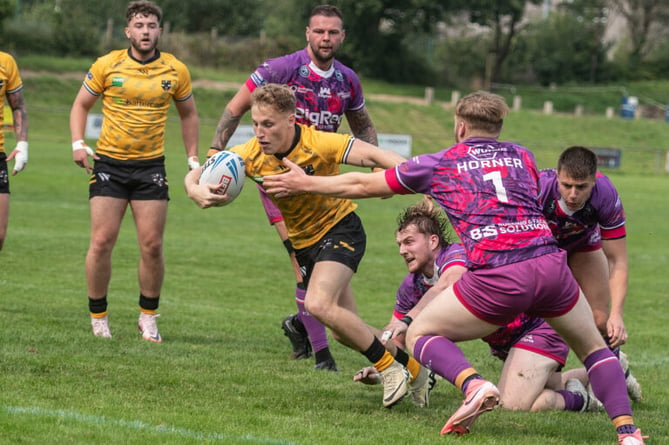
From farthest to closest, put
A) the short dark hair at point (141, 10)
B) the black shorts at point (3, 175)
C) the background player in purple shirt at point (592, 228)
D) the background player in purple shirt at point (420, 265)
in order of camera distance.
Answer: the black shorts at point (3, 175)
the short dark hair at point (141, 10)
the background player in purple shirt at point (420, 265)
the background player in purple shirt at point (592, 228)

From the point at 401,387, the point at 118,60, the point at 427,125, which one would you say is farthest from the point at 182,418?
the point at 427,125

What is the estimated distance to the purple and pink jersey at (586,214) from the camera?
609 centimetres

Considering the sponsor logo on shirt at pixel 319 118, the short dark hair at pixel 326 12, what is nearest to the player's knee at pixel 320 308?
the sponsor logo on shirt at pixel 319 118

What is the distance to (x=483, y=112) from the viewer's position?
527 centimetres

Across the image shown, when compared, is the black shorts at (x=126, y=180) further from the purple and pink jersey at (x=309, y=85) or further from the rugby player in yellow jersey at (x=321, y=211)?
the rugby player in yellow jersey at (x=321, y=211)

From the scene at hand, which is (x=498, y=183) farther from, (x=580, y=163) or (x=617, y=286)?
(x=617, y=286)

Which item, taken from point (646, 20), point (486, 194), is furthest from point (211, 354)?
point (646, 20)

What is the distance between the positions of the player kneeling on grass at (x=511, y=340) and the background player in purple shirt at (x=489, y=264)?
3.65 feet

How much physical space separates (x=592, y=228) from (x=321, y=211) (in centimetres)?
183

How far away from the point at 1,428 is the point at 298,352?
139 inches

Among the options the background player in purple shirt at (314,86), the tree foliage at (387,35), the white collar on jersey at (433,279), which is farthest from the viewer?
the tree foliage at (387,35)

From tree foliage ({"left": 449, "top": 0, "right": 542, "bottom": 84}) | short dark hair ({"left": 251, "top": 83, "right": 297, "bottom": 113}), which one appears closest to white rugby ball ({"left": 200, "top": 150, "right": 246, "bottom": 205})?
short dark hair ({"left": 251, "top": 83, "right": 297, "bottom": 113})

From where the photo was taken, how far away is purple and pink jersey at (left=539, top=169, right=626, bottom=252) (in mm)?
6086

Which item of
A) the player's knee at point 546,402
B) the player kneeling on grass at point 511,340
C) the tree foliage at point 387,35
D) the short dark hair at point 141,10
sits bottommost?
the tree foliage at point 387,35
